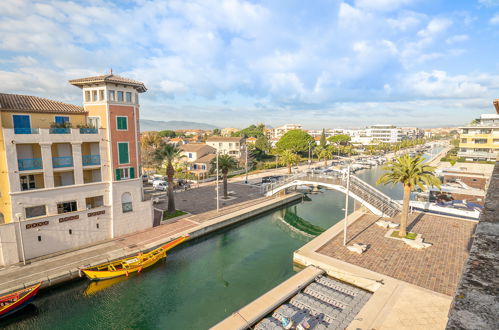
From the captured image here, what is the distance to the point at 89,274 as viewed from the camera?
2386 centimetres

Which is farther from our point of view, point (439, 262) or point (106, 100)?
point (106, 100)

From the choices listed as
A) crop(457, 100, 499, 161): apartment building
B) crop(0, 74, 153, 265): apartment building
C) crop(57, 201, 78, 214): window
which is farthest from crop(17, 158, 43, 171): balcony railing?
crop(457, 100, 499, 161): apartment building

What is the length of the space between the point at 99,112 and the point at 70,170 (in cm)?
678

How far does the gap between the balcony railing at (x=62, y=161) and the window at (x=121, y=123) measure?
573 cm

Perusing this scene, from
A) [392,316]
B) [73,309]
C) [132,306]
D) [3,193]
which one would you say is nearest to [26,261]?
[3,193]

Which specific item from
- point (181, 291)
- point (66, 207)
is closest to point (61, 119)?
point (66, 207)

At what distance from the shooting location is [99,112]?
1185 inches

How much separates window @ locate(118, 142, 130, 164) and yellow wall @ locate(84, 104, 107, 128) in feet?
8.71

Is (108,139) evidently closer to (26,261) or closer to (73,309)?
(26,261)

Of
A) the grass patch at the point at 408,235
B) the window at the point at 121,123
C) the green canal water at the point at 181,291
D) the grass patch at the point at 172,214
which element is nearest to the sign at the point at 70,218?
the green canal water at the point at 181,291

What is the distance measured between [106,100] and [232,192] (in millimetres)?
29457

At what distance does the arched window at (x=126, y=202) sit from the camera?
31381 millimetres

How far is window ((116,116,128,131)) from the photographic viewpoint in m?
30.7

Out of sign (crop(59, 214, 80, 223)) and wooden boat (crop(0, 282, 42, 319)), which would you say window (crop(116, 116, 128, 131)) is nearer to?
sign (crop(59, 214, 80, 223))
